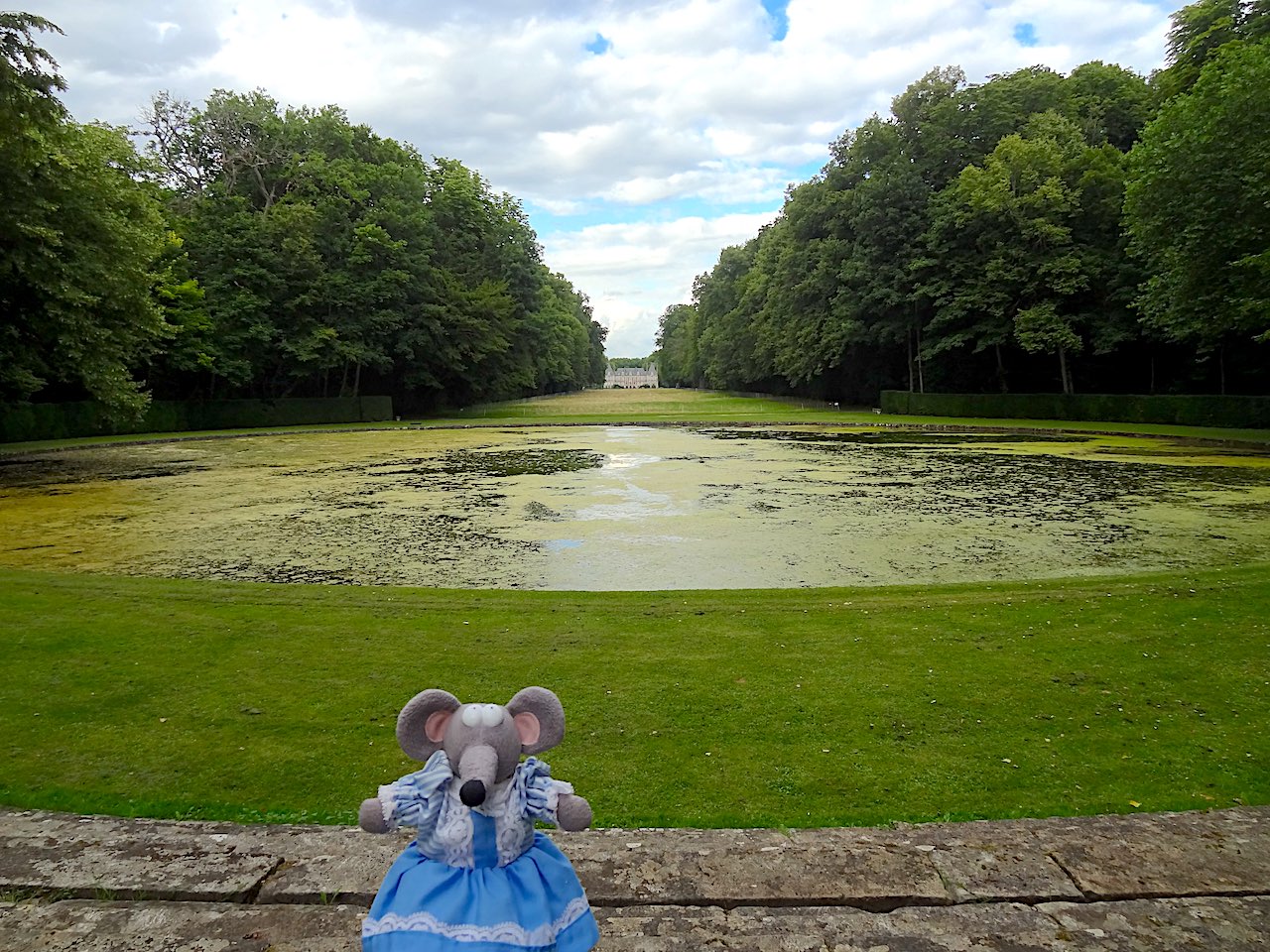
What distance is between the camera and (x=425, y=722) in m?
2.09

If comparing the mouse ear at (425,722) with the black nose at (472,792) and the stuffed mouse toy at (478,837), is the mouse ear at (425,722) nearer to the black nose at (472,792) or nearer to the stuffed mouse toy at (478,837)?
the stuffed mouse toy at (478,837)

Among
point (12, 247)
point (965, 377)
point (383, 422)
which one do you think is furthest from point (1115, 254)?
point (12, 247)

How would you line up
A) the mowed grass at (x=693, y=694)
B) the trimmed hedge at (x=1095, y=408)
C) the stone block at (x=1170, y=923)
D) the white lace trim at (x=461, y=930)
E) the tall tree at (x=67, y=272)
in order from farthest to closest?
the trimmed hedge at (x=1095, y=408) → the tall tree at (x=67, y=272) → the mowed grass at (x=693, y=694) → the stone block at (x=1170, y=923) → the white lace trim at (x=461, y=930)

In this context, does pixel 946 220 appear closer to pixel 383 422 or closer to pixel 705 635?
pixel 383 422

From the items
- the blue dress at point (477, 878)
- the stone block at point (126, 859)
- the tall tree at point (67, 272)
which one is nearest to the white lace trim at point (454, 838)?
the blue dress at point (477, 878)

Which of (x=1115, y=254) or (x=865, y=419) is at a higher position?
(x=1115, y=254)

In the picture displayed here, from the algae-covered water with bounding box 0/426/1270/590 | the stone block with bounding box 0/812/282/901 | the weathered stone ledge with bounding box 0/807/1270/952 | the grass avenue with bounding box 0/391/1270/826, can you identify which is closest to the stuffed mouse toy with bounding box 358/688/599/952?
the weathered stone ledge with bounding box 0/807/1270/952

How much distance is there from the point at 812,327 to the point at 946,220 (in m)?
9.24

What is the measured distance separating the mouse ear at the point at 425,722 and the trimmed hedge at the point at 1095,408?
3030 centimetres

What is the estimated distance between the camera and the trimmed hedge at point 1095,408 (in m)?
26.1

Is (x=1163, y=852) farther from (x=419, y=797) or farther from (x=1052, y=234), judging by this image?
(x=1052, y=234)

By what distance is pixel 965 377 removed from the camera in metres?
43.3

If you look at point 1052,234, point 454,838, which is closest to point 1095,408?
point 1052,234

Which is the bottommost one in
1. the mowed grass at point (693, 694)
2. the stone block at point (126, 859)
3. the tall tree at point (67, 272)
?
the mowed grass at point (693, 694)
